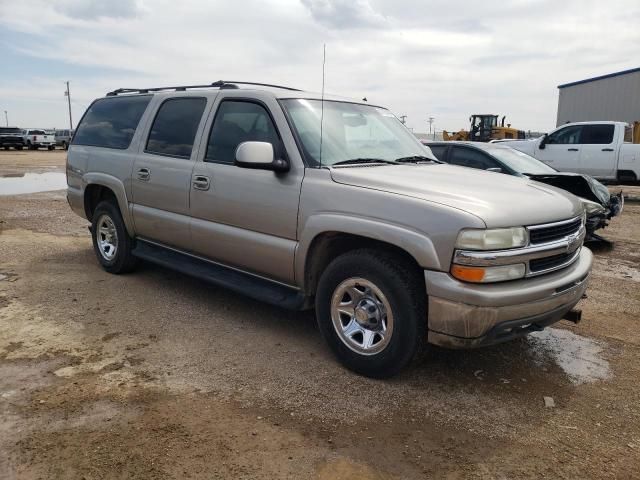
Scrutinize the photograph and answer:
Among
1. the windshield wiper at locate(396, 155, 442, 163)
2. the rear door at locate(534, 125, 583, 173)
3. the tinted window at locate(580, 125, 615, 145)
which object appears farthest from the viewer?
the rear door at locate(534, 125, 583, 173)

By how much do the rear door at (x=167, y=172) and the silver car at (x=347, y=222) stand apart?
0.05 ft

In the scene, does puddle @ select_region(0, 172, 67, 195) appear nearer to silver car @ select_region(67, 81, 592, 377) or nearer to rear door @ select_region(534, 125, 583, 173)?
silver car @ select_region(67, 81, 592, 377)

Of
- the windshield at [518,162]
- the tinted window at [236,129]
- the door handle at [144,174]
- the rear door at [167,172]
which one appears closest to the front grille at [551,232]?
the tinted window at [236,129]

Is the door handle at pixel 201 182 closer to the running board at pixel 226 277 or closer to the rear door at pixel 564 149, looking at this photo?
the running board at pixel 226 277

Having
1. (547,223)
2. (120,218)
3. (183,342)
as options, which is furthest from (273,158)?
(120,218)

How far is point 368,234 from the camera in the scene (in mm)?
3326

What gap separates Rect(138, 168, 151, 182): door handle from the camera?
5.09 meters

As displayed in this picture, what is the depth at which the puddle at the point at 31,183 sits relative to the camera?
13945 mm

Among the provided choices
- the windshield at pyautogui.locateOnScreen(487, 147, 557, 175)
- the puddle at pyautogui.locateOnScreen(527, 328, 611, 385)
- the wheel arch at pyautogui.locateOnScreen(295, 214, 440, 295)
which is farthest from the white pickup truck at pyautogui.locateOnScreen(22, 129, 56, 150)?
the puddle at pyautogui.locateOnScreen(527, 328, 611, 385)

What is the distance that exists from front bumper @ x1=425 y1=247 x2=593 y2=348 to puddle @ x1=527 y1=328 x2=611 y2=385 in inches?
29.5

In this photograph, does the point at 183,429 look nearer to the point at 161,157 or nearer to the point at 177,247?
the point at 177,247

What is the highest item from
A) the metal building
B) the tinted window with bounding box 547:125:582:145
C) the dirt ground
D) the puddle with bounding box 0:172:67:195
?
the metal building

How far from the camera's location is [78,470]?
2.54 m

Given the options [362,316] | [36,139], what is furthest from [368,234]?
[36,139]
